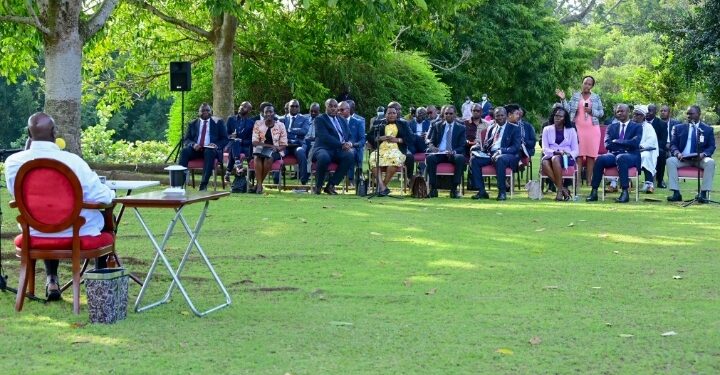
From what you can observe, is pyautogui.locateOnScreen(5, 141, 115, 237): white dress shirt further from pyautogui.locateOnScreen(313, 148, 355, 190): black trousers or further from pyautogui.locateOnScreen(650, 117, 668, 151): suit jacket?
pyautogui.locateOnScreen(650, 117, 668, 151): suit jacket

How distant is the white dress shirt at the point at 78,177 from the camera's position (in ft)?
26.3

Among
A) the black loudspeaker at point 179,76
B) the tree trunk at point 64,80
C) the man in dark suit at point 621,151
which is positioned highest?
the black loudspeaker at point 179,76

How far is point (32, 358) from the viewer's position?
656cm

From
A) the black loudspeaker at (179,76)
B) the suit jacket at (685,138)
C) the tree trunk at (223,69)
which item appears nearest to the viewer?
the suit jacket at (685,138)

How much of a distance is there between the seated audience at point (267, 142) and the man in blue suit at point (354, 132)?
118 cm

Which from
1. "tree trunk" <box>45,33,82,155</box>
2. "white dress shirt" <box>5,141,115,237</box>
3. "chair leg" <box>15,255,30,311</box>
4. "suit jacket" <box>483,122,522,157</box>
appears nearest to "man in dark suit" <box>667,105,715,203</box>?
"suit jacket" <box>483,122,522,157</box>

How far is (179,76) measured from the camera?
23266 mm

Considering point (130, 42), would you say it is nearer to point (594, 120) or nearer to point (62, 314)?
point (594, 120)

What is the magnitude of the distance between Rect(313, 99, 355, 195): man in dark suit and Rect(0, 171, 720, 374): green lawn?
4.64 meters

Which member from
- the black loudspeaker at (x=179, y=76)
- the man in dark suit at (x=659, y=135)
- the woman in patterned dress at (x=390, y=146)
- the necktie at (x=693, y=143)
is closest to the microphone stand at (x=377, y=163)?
the woman in patterned dress at (x=390, y=146)

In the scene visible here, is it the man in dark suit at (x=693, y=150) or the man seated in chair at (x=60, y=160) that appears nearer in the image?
the man seated in chair at (x=60, y=160)

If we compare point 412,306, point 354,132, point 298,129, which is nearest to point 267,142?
point 354,132

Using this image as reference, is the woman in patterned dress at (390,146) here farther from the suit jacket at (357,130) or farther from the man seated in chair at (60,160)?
the man seated in chair at (60,160)

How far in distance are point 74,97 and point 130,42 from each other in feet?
39.2
